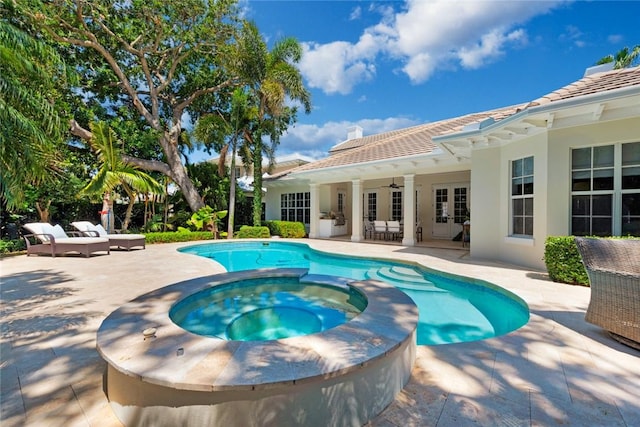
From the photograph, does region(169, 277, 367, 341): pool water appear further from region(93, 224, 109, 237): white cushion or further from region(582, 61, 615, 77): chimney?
region(582, 61, 615, 77): chimney

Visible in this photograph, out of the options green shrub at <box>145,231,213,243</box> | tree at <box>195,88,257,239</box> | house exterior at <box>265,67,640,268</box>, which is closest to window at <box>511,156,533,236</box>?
house exterior at <box>265,67,640,268</box>

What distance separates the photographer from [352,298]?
493cm

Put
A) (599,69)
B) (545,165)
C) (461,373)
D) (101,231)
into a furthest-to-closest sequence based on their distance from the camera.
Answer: (101,231) → (599,69) → (545,165) → (461,373)

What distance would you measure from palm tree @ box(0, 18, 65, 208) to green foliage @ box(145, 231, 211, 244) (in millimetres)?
9100

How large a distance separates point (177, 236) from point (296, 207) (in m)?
7.30

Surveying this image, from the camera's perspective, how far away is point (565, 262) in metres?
6.31

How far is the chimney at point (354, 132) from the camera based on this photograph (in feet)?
81.8

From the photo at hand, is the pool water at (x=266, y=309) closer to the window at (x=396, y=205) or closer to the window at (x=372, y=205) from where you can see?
the window at (x=396, y=205)

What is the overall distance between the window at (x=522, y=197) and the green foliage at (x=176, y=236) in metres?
13.9

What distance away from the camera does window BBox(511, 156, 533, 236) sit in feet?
26.1

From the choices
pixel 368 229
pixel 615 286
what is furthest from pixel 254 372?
pixel 368 229

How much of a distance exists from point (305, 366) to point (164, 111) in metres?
20.5

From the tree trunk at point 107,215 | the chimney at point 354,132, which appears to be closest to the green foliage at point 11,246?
the tree trunk at point 107,215

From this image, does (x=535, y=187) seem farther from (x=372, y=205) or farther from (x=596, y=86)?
(x=372, y=205)
